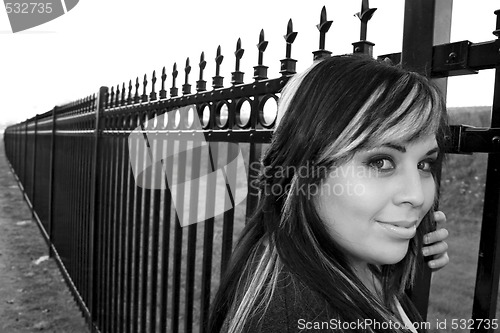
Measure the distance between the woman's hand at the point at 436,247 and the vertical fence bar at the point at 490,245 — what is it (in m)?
0.18

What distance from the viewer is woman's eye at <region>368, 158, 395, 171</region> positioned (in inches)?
43.4

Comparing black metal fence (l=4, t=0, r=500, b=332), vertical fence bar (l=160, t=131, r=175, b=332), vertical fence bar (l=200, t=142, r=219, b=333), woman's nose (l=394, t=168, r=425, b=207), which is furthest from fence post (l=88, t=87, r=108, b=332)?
woman's nose (l=394, t=168, r=425, b=207)

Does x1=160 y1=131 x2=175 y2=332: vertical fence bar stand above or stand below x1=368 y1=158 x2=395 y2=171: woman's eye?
below

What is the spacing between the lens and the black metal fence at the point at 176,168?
1246mm

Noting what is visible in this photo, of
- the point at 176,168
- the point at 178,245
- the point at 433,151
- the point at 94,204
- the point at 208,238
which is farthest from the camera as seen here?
the point at 94,204

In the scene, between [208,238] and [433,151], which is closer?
[433,151]

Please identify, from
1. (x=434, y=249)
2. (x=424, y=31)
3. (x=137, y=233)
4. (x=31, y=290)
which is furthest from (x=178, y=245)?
(x=31, y=290)

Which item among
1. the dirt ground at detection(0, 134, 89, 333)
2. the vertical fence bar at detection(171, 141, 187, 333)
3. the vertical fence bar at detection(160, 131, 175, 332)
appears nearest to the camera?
the vertical fence bar at detection(171, 141, 187, 333)

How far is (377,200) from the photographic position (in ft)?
3.51

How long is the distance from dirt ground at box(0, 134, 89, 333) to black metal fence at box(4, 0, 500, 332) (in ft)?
0.69

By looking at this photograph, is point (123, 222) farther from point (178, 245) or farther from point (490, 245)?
point (490, 245)

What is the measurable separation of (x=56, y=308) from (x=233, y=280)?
12.7ft

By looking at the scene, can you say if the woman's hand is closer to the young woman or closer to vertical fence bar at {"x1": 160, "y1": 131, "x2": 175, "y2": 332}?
A: the young woman

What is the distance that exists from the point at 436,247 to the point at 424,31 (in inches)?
26.5
